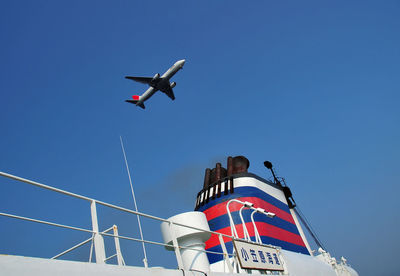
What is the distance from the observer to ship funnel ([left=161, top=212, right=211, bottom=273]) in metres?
7.99

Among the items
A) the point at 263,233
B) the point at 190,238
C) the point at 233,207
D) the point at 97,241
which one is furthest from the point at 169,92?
the point at 97,241

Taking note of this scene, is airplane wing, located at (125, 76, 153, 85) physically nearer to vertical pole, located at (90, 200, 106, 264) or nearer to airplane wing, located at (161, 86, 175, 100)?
airplane wing, located at (161, 86, 175, 100)

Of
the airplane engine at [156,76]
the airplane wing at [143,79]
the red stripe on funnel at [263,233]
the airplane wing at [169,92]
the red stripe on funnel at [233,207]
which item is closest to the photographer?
the red stripe on funnel at [263,233]

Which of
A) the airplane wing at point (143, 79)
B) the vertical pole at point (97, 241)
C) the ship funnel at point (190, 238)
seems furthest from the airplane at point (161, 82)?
the vertical pole at point (97, 241)

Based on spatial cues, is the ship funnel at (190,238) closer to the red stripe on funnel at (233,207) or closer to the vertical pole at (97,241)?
the vertical pole at (97,241)

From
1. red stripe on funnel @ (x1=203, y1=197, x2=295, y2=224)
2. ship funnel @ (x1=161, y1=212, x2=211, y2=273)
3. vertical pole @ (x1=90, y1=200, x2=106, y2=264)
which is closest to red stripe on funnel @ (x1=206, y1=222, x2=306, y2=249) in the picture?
red stripe on funnel @ (x1=203, y1=197, x2=295, y2=224)

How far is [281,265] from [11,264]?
724 centimetres

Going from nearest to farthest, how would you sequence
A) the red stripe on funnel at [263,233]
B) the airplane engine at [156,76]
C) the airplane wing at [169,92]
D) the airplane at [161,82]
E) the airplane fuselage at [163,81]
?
the red stripe on funnel at [263,233]
the airplane fuselage at [163,81]
the airplane at [161,82]
the airplane engine at [156,76]
the airplane wing at [169,92]

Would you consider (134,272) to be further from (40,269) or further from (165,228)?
(165,228)

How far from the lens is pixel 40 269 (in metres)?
A: 3.11

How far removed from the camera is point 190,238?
27.4ft

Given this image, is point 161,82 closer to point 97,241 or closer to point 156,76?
point 156,76

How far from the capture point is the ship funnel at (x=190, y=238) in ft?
26.2

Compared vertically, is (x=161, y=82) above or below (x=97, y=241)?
above
